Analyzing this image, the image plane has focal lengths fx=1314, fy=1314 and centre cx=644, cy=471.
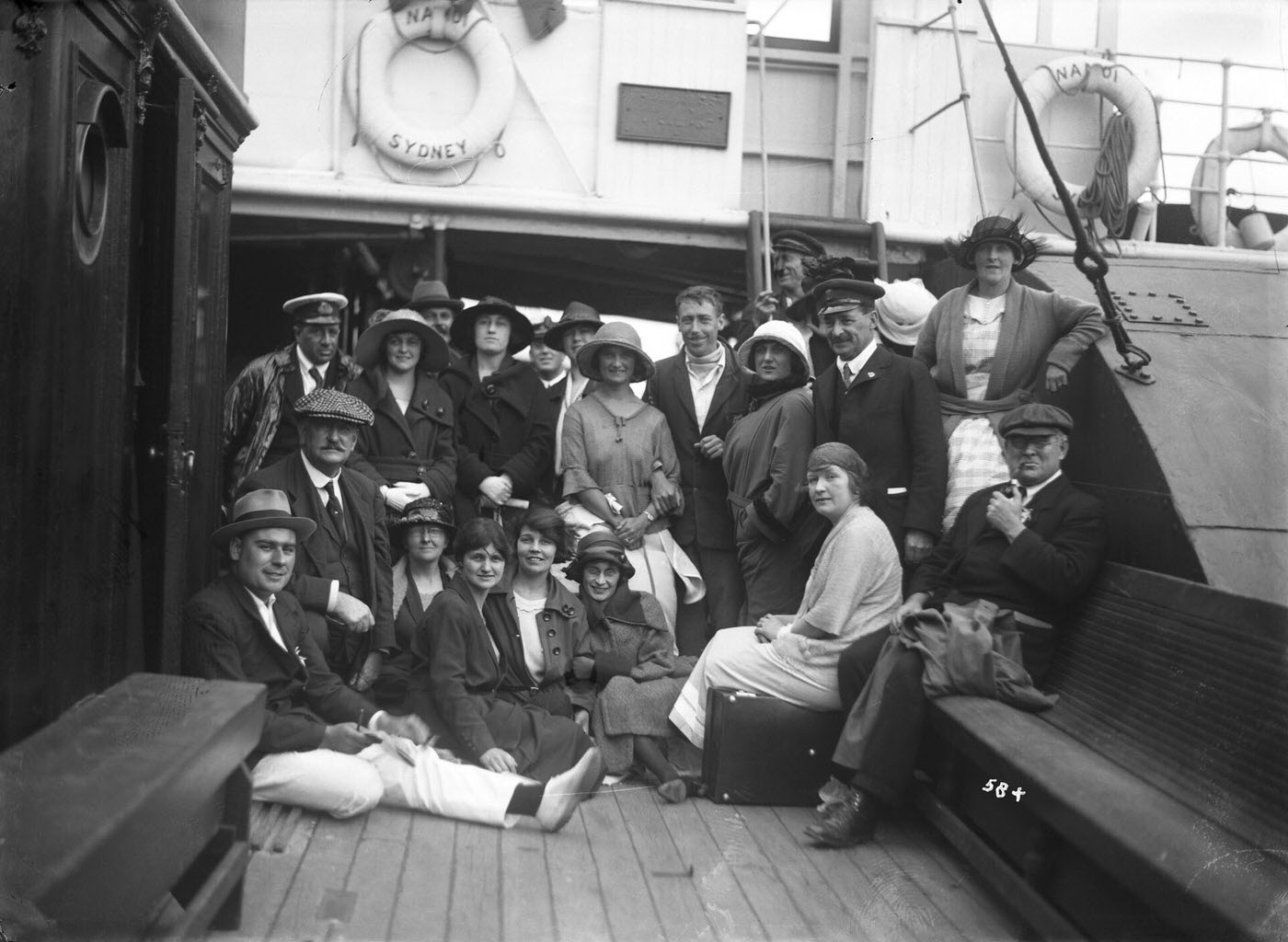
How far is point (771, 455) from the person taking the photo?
5.50m

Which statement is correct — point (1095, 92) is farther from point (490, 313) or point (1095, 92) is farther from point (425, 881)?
point (425, 881)

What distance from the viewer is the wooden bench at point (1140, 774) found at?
294 cm

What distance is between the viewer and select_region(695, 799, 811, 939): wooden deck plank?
146 inches

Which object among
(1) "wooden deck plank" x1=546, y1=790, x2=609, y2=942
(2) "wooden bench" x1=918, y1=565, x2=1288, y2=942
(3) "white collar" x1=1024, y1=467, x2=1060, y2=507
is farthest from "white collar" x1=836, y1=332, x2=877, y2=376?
(1) "wooden deck plank" x1=546, y1=790, x2=609, y2=942

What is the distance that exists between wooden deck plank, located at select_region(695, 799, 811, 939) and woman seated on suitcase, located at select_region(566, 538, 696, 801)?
0.22 metres

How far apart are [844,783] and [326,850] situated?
1.73 metres

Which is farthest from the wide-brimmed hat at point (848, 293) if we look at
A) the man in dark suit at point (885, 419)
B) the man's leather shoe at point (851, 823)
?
the man's leather shoe at point (851, 823)

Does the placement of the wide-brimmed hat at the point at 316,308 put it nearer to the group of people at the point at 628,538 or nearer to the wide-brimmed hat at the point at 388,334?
the group of people at the point at 628,538

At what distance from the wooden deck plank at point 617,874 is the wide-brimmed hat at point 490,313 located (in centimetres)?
275

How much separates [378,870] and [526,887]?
46 centimetres

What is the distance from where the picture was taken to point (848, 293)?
5.44 meters

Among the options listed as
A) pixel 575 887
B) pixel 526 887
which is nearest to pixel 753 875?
pixel 575 887

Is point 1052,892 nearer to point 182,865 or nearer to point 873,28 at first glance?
point 182,865

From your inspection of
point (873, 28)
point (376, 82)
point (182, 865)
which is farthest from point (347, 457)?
point (873, 28)
